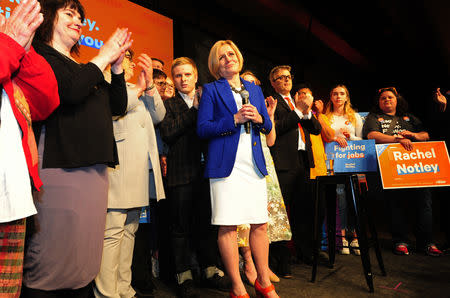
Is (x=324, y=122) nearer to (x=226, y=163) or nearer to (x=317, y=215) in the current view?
(x=317, y=215)

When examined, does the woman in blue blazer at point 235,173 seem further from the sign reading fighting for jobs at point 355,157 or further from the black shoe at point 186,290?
the sign reading fighting for jobs at point 355,157

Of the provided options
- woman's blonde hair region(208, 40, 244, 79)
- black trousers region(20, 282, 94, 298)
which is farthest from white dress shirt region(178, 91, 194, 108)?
black trousers region(20, 282, 94, 298)

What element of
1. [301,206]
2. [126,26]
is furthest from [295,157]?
[126,26]

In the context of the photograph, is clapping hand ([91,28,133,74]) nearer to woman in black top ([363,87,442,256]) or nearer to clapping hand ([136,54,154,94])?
clapping hand ([136,54,154,94])

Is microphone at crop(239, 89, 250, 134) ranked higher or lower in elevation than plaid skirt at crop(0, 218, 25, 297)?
higher

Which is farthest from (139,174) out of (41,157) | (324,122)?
(324,122)

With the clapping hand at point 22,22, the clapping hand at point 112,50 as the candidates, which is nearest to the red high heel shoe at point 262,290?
the clapping hand at point 112,50

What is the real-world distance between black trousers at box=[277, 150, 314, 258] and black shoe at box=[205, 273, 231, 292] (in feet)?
2.68

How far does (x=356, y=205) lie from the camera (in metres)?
2.17

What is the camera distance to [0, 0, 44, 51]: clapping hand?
899 millimetres

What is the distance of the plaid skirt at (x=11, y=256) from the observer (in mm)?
834

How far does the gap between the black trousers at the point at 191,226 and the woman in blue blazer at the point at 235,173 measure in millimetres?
392

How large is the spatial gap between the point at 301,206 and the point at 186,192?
1141 millimetres

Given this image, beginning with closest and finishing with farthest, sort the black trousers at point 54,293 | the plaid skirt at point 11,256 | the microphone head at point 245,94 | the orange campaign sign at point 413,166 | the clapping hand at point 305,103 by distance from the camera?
1. the plaid skirt at point 11,256
2. the black trousers at point 54,293
3. the microphone head at point 245,94
4. the clapping hand at point 305,103
5. the orange campaign sign at point 413,166
